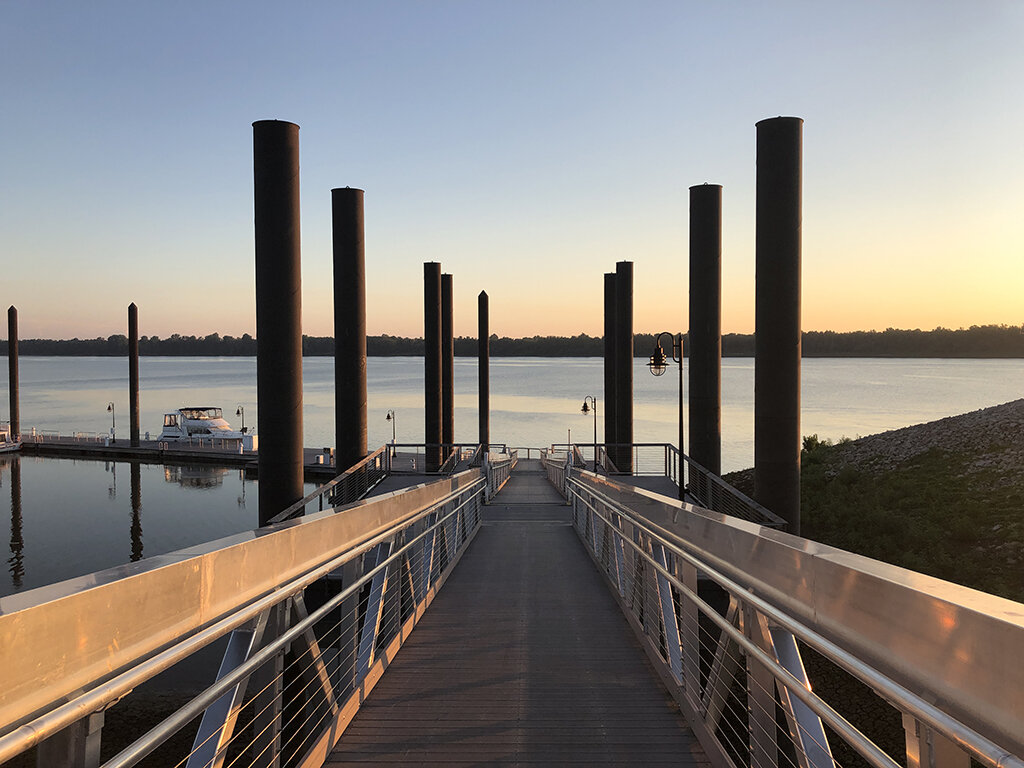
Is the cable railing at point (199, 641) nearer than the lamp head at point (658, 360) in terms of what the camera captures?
Yes

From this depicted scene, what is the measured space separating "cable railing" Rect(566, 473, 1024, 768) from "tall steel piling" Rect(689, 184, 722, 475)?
15.3 m

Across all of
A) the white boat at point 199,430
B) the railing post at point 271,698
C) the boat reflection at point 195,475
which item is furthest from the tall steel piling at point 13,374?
the railing post at point 271,698

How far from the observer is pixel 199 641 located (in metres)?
2.53

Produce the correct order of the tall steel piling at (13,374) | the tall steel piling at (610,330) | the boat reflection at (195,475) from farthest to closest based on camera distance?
1. the tall steel piling at (13,374)
2. the boat reflection at (195,475)
3. the tall steel piling at (610,330)

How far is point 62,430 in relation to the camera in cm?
7919

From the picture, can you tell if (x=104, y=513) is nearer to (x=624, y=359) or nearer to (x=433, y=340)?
(x=433, y=340)

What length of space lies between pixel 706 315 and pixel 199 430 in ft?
145

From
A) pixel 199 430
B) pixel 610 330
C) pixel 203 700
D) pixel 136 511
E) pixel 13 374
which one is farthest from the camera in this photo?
pixel 199 430

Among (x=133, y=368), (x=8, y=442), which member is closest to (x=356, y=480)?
(x=133, y=368)

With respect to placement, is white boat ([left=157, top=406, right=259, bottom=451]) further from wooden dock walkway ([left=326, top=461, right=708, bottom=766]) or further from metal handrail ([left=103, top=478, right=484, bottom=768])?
metal handrail ([left=103, top=478, right=484, bottom=768])

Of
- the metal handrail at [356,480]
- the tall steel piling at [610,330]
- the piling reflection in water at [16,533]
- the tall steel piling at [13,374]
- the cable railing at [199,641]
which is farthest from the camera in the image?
the tall steel piling at [13,374]

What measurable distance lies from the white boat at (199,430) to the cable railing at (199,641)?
159 feet

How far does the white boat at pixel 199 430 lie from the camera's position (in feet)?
175

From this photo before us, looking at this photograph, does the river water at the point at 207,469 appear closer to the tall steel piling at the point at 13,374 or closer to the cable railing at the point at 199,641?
the tall steel piling at the point at 13,374
